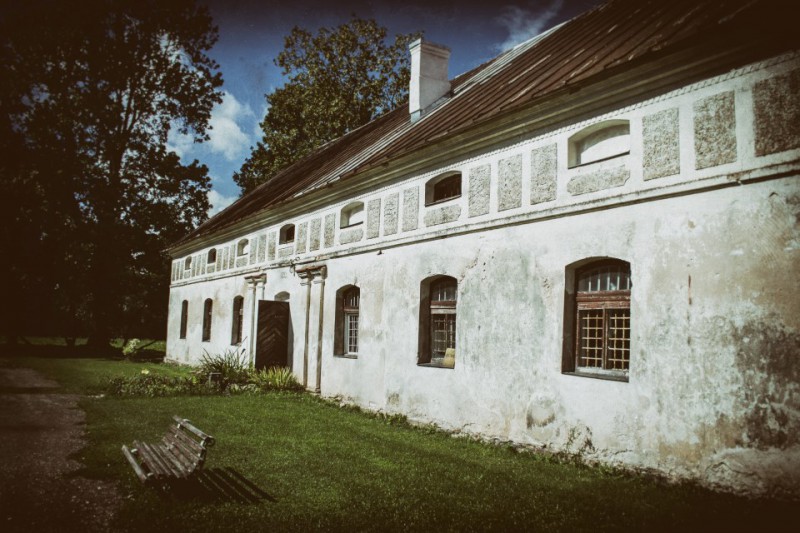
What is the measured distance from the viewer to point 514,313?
8.89 m

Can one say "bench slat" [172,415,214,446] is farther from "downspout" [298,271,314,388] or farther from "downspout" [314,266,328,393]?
"downspout" [298,271,314,388]

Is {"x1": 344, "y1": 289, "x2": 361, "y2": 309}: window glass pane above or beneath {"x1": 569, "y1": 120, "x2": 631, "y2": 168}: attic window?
beneath

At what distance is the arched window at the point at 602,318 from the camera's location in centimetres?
764

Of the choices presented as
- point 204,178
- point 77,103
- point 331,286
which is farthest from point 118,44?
point 331,286

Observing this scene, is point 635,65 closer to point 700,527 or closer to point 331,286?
point 700,527

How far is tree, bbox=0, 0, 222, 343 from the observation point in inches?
1032

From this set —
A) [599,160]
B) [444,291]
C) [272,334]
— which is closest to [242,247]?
[272,334]

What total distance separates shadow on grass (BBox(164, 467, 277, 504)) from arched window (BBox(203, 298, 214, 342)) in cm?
1744

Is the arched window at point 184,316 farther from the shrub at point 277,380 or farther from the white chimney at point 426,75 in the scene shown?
the white chimney at point 426,75

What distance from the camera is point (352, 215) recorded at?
14.1 m

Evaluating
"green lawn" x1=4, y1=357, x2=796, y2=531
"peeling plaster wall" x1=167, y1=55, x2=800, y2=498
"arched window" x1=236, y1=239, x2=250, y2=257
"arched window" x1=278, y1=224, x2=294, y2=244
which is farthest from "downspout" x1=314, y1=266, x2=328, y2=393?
"arched window" x1=236, y1=239, x2=250, y2=257


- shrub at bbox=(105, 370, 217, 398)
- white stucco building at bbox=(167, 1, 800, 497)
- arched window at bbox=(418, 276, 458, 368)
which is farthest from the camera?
shrub at bbox=(105, 370, 217, 398)

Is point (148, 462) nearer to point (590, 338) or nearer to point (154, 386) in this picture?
point (590, 338)

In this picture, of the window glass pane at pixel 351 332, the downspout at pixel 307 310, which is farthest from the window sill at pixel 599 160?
the downspout at pixel 307 310
